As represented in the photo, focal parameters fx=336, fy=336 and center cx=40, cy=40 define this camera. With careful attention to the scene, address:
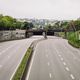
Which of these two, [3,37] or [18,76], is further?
[3,37]

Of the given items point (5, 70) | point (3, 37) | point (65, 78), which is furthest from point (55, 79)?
point (3, 37)

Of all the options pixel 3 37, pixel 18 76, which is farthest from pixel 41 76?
pixel 3 37

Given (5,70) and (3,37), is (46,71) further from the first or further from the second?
(3,37)

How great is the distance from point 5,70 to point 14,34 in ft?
482

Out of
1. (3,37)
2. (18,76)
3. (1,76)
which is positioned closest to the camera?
(18,76)

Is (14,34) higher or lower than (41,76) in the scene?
lower

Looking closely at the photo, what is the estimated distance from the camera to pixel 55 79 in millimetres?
40062

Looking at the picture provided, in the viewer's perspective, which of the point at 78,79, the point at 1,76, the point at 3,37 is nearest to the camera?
the point at 78,79

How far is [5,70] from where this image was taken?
48562 mm

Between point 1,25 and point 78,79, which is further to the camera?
point 1,25

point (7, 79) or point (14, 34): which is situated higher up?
point (7, 79)

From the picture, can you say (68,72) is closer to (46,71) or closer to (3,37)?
(46,71)

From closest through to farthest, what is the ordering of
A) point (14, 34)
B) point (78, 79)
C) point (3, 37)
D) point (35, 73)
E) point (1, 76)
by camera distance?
1. point (78, 79)
2. point (1, 76)
3. point (35, 73)
4. point (3, 37)
5. point (14, 34)

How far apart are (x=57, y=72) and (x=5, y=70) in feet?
25.1
